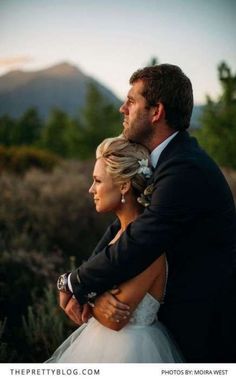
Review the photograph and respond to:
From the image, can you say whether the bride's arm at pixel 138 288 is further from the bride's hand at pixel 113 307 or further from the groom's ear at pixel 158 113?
the groom's ear at pixel 158 113

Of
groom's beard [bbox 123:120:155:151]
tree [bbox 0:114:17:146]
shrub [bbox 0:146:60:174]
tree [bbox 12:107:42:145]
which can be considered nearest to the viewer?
groom's beard [bbox 123:120:155:151]

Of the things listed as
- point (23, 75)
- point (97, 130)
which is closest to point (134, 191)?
point (23, 75)

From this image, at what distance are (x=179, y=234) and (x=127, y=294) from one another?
0.29m

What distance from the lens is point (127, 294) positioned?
7.80 feet

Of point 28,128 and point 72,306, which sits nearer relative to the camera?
point 72,306

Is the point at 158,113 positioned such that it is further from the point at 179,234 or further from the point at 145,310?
the point at 145,310

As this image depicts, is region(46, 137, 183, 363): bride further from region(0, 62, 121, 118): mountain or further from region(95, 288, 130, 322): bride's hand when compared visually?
region(0, 62, 121, 118): mountain

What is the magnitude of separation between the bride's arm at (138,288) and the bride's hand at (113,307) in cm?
1

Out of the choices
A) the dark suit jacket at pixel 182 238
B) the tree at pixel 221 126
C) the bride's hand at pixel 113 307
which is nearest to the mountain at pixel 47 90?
the tree at pixel 221 126

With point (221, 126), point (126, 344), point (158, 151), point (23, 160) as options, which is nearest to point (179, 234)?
point (158, 151)

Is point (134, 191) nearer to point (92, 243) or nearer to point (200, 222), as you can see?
point (200, 222)

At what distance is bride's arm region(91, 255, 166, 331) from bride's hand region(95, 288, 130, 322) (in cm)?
1

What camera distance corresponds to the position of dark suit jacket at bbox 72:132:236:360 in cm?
233

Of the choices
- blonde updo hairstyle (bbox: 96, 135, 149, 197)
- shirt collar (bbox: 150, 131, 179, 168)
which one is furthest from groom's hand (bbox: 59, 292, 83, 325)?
shirt collar (bbox: 150, 131, 179, 168)
